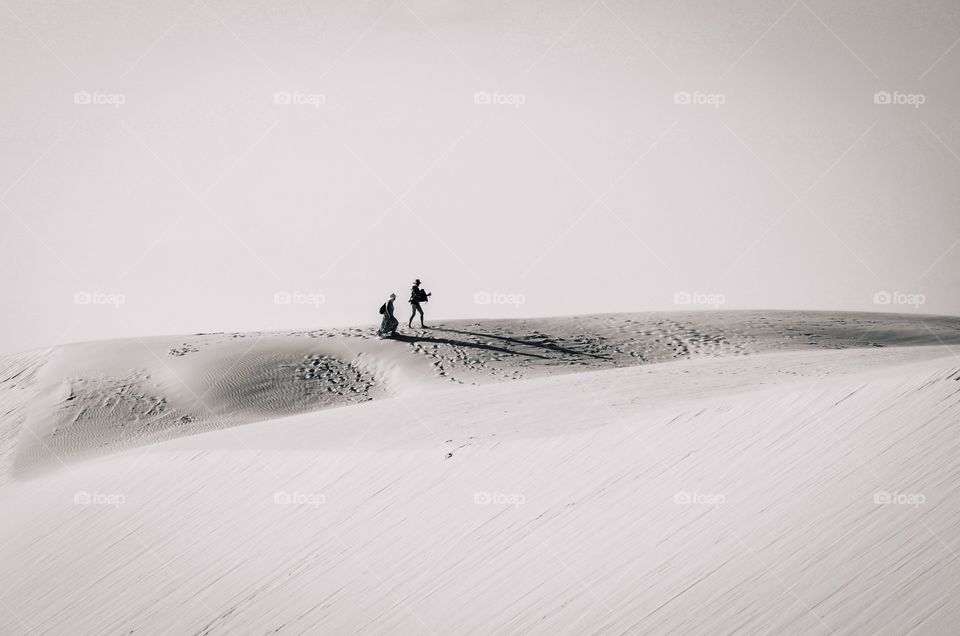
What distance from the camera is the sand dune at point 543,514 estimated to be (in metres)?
7.33

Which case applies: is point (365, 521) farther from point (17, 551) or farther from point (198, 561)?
point (17, 551)

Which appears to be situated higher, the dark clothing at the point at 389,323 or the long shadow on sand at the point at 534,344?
the dark clothing at the point at 389,323

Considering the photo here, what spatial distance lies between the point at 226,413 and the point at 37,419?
14.3 feet

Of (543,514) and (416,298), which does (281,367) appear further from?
(543,514)

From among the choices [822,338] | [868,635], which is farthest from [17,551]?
[822,338]

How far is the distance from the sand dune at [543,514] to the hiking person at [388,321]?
7647 mm

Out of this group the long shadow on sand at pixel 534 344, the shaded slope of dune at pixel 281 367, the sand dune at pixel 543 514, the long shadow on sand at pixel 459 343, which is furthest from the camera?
the long shadow on sand at pixel 534 344

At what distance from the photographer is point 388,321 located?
930 inches

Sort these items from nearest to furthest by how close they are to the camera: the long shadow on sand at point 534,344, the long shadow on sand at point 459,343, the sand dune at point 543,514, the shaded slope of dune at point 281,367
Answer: the sand dune at point 543,514 → the shaded slope of dune at point 281,367 → the long shadow on sand at point 459,343 → the long shadow on sand at point 534,344

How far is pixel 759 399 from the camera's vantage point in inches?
409

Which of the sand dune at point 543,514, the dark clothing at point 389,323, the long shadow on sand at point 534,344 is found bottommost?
the sand dune at point 543,514

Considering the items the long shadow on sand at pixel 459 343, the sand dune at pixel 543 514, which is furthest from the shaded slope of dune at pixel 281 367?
the sand dune at pixel 543 514

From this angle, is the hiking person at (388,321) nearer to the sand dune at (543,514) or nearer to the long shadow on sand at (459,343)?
the long shadow on sand at (459,343)

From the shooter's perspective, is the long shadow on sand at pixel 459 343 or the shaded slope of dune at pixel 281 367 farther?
the long shadow on sand at pixel 459 343
